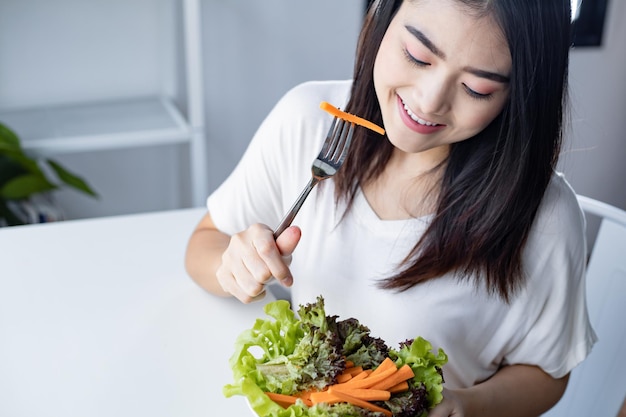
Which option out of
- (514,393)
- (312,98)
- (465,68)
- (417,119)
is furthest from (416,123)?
(514,393)

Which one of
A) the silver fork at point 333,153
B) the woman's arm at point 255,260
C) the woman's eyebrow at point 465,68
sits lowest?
the woman's arm at point 255,260

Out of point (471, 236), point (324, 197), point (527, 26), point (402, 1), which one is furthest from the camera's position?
point (324, 197)

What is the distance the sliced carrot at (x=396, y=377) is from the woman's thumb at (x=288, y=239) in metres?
0.21

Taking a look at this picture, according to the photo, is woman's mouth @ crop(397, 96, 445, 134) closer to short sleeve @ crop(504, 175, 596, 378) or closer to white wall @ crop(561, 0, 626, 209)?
short sleeve @ crop(504, 175, 596, 378)

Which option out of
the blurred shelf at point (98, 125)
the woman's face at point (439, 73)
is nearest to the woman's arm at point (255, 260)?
the woman's face at point (439, 73)

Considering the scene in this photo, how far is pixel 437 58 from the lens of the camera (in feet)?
3.04

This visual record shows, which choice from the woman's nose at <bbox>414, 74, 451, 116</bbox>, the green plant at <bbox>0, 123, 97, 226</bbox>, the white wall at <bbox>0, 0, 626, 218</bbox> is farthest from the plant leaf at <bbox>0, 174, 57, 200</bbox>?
the woman's nose at <bbox>414, 74, 451, 116</bbox>

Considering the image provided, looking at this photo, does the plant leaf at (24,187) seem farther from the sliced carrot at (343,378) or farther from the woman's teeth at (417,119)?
the sliced carrot at (343,378)

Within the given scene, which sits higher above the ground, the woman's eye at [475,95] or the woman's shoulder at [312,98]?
the woman's eye at [475,95]

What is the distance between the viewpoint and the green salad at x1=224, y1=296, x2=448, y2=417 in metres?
0.76

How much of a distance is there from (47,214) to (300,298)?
3.90 ft

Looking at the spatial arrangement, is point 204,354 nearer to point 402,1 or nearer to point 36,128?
point 402,1

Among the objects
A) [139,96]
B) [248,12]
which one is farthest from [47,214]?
[248,12]

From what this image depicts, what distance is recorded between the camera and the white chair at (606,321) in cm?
129
